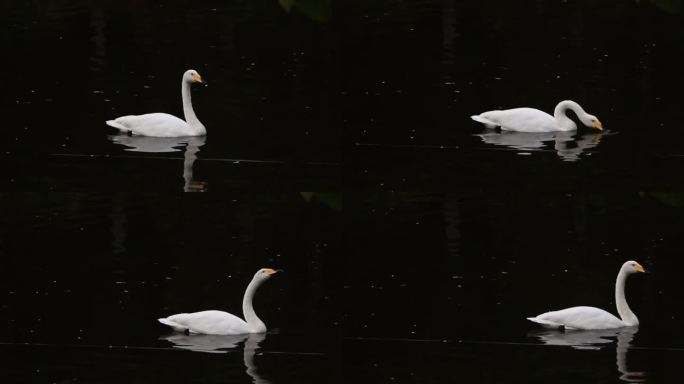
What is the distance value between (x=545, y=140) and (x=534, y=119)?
0.18 m

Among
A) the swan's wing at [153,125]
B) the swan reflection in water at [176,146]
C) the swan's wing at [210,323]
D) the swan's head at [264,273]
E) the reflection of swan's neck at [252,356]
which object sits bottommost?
the reflection of swan's neck at [252,356]

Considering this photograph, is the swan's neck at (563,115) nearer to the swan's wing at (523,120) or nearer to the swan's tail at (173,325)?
the swan's wing at (523,120)

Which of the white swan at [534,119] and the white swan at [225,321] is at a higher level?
the white swan at [534,119]

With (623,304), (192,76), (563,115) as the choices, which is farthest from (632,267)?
(192,76)

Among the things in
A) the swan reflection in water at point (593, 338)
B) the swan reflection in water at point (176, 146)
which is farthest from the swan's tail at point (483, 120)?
the swan reflection in water at point (176, 146)

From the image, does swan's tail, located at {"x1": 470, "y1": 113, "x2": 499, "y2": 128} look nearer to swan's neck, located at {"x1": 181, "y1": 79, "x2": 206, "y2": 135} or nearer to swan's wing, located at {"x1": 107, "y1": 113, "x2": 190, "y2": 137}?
swan's neck, located at {"x1": 181, "y1": 79, "x2": 206, "y2": 135}

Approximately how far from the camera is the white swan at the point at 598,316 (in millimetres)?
12578

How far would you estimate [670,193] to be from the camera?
41.5 ft

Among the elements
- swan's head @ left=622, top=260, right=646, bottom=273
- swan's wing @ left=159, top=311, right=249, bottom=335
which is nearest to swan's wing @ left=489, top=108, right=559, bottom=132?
swan's head @ left=622, top=260, right=646, bottom=273

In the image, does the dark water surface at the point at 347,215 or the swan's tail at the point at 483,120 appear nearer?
the dark water surface at the point at 347,215

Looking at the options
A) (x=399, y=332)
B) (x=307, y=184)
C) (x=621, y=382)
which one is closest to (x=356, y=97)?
(x=307, y=184)

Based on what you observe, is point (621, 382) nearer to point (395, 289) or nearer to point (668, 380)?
point (668, 380)

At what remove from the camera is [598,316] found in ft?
41.8

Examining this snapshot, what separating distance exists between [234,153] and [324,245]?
3.15ft
